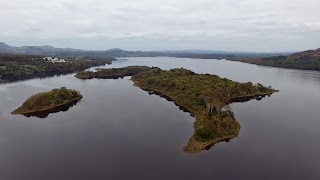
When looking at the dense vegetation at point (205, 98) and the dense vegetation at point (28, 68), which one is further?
the dense vegetation at point (28, 68)

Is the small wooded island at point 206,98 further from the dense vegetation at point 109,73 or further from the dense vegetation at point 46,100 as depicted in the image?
the dense vegetation at point 46,100

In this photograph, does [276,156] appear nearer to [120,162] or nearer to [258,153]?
[258,153]

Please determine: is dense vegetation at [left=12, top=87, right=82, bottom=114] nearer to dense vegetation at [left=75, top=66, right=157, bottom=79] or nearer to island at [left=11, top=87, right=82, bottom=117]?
island at [left=11, top=87, right=82, bottom=117]

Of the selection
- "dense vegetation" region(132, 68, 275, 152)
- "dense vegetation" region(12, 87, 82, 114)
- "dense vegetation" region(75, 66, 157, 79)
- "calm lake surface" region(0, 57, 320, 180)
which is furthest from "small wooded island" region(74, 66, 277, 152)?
"dense vegetation" region(12, 87, 82, 114)

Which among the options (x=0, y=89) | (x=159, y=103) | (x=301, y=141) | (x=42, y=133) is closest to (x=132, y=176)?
(x=42, y=133)

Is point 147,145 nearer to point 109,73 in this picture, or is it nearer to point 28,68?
point 109,73

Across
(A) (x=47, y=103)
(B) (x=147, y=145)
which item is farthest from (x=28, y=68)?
(B) (x=147, y=145)

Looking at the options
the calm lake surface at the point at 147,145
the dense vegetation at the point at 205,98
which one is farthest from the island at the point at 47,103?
the dense vegetation at the point at 205,98
